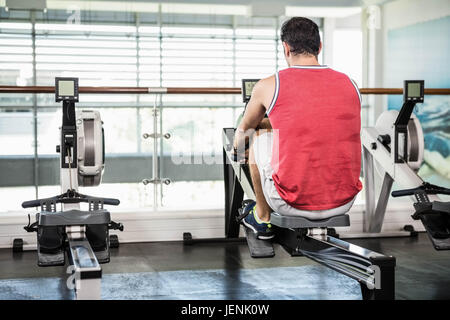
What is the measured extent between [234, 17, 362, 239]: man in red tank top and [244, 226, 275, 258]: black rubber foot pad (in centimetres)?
30

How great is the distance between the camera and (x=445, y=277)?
3.35 meters

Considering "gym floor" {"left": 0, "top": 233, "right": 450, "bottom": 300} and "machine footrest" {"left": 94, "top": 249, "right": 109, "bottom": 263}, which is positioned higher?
"machine footrest" {"left": 94, "top": 249, "right": 109, "bottom": 263}

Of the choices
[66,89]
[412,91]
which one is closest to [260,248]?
[66,89]

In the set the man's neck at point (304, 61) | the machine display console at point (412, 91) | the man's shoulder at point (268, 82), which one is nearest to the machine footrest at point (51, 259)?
the man's shoulder at point (268, 82)

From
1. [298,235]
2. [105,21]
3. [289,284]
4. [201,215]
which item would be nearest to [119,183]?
[201,215]

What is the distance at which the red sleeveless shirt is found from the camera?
2363 millimetres

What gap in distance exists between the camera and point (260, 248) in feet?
9.16

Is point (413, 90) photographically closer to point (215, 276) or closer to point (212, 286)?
Result: point (215, 276)

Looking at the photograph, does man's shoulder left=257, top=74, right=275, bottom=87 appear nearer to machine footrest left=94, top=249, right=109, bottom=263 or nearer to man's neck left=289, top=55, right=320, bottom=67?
man's neck left=289, top=55, right=320, bottom=67

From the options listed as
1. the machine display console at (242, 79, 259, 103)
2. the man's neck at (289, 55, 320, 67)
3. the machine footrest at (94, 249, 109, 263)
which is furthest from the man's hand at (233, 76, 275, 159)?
the machine display console at (242, 79, 259, 103)

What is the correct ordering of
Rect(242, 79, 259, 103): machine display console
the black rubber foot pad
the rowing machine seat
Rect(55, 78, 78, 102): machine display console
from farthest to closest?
Rect(242, 79, 259, 103): machine display console
Rect(55, 78, 78, 102): machine display console
the black rubber foot pad
the rowing machine seat

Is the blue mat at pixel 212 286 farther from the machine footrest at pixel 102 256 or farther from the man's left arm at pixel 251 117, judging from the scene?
the man's left arm at pixel 251 117

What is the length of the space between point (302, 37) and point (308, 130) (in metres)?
0.39
